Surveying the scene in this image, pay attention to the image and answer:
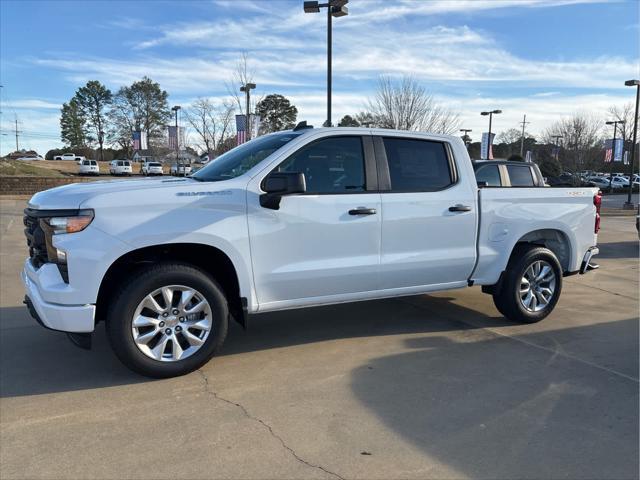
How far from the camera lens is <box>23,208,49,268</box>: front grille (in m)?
3.88

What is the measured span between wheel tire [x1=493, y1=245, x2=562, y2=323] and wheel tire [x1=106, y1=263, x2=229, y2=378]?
2.97m

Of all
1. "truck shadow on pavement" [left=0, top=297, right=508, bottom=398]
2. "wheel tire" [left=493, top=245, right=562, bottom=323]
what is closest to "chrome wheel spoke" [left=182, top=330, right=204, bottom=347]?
"truck shadow on pavement" [left=0, top=297, right=508, bottom=398]

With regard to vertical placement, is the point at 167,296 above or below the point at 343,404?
above

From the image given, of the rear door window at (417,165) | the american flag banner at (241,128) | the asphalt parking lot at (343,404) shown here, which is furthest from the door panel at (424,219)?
the american flag banner at (241,128)

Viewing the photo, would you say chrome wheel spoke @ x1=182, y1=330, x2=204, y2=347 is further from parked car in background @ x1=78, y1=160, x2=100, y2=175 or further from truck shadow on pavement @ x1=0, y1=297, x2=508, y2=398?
parked car in background @ x1=78, y1=160, x2=100, y2=175

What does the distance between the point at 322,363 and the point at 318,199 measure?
139 centimetres

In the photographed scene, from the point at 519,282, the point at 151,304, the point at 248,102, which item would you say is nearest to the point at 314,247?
the point at 151,304

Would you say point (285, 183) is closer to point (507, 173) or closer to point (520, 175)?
point (507, 173)

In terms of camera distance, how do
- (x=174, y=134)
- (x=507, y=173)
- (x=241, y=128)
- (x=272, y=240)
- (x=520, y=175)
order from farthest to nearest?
(x=174, y=134) → (x=241, y=128) → (x=520, y=175) → (x=507, y=173) → (x=272, y=240)

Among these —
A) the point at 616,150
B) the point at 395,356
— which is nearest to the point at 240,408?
the point at 395,356

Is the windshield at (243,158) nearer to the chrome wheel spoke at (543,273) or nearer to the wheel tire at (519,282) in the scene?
the wheel tire at (519,282)

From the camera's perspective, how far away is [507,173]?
10406 millimetres

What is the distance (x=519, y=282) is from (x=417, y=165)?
1662mm

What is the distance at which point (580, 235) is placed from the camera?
582cm
